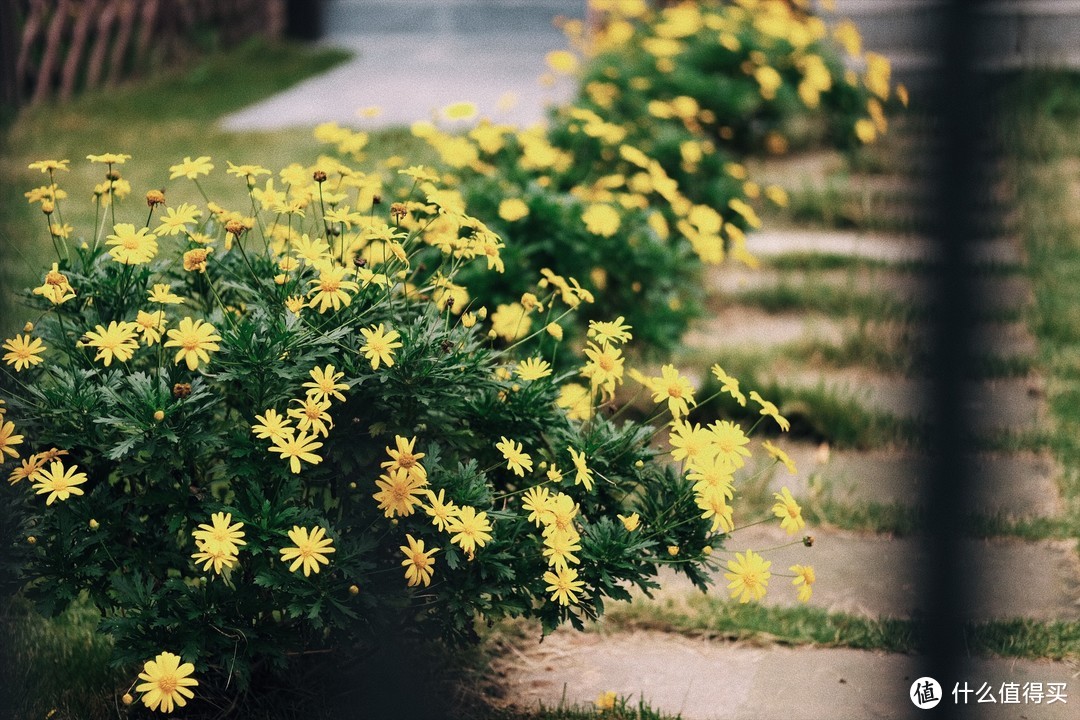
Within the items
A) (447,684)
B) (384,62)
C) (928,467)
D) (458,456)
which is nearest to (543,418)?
(458,456)

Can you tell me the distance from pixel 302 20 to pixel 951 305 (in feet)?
30.4

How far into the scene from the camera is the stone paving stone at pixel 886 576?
228 centimetres

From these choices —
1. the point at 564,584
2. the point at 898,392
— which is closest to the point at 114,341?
the point at 564,584

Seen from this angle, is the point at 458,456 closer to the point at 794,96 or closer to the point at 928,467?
the point at 928,467

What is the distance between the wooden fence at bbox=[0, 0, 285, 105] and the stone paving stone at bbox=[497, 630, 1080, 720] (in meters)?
5.18

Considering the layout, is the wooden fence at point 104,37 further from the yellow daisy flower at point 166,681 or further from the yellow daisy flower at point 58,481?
the yellow daisy flower at point 166,681

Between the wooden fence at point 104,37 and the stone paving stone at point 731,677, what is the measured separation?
518cm

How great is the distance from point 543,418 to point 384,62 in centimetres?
712

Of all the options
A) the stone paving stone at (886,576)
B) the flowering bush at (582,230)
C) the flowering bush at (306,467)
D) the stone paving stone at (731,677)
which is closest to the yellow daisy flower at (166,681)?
the flowering bush at (306,467)

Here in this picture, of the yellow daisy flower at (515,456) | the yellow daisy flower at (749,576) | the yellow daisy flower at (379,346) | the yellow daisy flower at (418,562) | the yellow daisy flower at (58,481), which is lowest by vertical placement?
the yellow daisy flower at (749,576)

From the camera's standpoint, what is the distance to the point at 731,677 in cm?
211

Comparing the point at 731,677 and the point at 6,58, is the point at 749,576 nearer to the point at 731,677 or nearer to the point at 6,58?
the point at 731,677

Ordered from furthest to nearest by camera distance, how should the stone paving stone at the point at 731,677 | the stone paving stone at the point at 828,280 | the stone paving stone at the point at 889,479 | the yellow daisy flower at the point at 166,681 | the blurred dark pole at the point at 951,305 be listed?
the stone paving stone at the point at 828,280
the stone paving stone at the point at 889,479
the stone paving stone at the point at 731,677
the yellow daisy flower at the point at 166,681
the blurred dark pole at the point at 951,305

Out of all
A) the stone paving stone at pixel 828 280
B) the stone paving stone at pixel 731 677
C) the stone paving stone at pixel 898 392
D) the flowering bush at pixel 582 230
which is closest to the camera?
the stone paving stone at pixel 731 677
